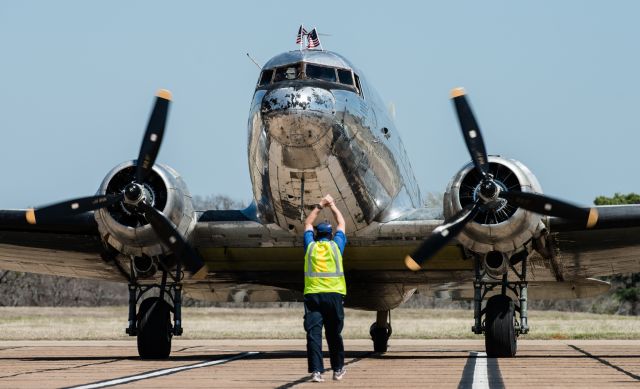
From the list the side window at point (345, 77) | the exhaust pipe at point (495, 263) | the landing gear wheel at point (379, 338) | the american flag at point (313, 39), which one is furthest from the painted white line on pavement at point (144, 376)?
the landing gear wheel at point (379, 338)

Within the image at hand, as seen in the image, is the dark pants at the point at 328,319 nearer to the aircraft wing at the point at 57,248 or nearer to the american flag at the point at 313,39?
the aircraft wing at the point at 57,248

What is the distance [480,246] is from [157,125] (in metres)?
6.19

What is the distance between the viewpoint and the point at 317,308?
13.2 metres

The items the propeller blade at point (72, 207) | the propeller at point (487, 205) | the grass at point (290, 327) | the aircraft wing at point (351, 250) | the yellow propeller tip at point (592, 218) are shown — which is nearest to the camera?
the propeller at point (487, 205)

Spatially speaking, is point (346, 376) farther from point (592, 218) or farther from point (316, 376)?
point (592, 218)

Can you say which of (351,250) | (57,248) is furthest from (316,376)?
(57,248)

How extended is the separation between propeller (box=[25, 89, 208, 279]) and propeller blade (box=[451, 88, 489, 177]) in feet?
17.1

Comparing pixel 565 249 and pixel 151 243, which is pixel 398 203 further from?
pixel 151 243

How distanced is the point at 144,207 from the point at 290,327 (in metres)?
26.1

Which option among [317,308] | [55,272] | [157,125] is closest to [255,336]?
[55,272]

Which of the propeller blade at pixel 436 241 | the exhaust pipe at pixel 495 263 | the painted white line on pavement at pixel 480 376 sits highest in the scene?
the propeller blade at pixel 436 241

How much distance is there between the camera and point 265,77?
17875 mm

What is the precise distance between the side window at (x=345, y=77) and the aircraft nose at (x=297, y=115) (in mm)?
975

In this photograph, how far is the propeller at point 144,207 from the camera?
735 inches
